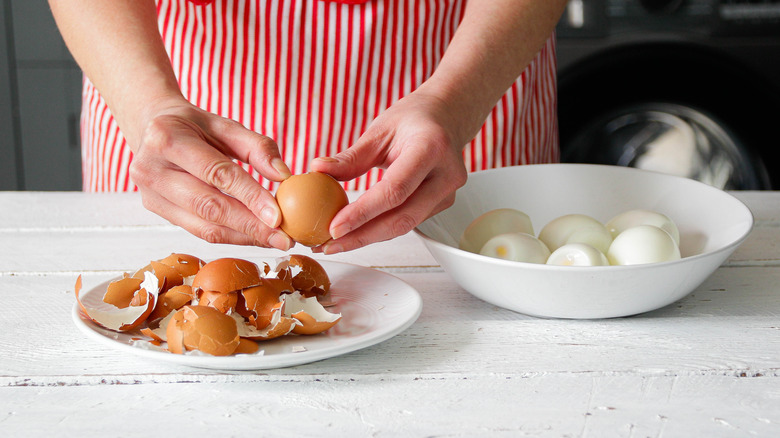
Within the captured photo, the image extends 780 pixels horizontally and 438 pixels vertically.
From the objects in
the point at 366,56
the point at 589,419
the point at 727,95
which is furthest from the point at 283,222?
the point at 727,95

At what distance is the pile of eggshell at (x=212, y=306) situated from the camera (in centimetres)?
60

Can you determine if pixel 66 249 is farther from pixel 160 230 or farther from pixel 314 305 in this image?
pixel 314 305

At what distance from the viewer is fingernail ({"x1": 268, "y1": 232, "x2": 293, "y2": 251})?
718 mm

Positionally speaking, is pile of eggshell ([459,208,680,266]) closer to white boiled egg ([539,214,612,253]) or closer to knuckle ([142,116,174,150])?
white boiled egg ([539,214,612,253])

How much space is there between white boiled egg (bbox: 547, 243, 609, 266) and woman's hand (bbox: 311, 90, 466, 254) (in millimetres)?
122

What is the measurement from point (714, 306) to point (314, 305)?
0.40 metres

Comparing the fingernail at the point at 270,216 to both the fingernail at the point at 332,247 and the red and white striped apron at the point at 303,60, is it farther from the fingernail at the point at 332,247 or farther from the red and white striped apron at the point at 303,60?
the red and white striped apron at the point at 303,60

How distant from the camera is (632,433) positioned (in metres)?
0.54

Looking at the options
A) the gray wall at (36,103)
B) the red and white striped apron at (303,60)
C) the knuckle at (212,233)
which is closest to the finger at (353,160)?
the knuckle at (212,233)

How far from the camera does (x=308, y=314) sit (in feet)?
2.14

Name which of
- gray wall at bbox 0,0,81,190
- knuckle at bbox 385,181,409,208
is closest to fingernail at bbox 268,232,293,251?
knuckle at bbox 385,181,409,208

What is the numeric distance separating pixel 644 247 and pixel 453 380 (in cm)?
23

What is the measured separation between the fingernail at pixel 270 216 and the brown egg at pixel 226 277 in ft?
0.19

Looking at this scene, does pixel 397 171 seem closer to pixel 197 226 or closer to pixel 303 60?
pixel 197 226
